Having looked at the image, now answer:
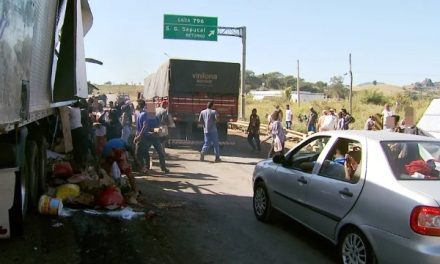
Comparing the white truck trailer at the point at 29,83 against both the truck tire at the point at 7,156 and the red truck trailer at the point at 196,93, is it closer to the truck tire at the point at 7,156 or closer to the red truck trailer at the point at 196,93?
the truck tire at the point at 7,156

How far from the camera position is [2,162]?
188 inches

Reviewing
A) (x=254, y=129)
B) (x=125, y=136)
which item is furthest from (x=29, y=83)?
(x=254, y=129)

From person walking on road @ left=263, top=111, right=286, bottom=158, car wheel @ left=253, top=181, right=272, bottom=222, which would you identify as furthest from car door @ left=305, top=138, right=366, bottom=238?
person walking on road @ left=263, top=111, right=286, bottom=158

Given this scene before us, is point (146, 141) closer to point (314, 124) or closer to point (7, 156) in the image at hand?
point (7, 156)

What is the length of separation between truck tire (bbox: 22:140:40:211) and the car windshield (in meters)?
3.86

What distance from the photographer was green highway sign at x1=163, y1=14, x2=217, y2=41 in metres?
29.9

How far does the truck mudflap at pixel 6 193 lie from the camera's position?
4.56m

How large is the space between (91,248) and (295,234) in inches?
95.4

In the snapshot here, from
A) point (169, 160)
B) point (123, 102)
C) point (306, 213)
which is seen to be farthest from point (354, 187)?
point (123, 102)

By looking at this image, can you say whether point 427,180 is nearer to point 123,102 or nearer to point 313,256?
point 313,256

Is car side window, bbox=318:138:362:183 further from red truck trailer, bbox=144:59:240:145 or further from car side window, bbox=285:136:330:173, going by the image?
red truck trailer, bbox=144:59:240:145

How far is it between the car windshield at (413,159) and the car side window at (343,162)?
12.9 inches

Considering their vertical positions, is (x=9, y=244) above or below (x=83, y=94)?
below

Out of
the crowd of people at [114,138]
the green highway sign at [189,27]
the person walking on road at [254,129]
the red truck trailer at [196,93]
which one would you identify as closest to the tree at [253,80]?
the green highway sign at [189,27]
